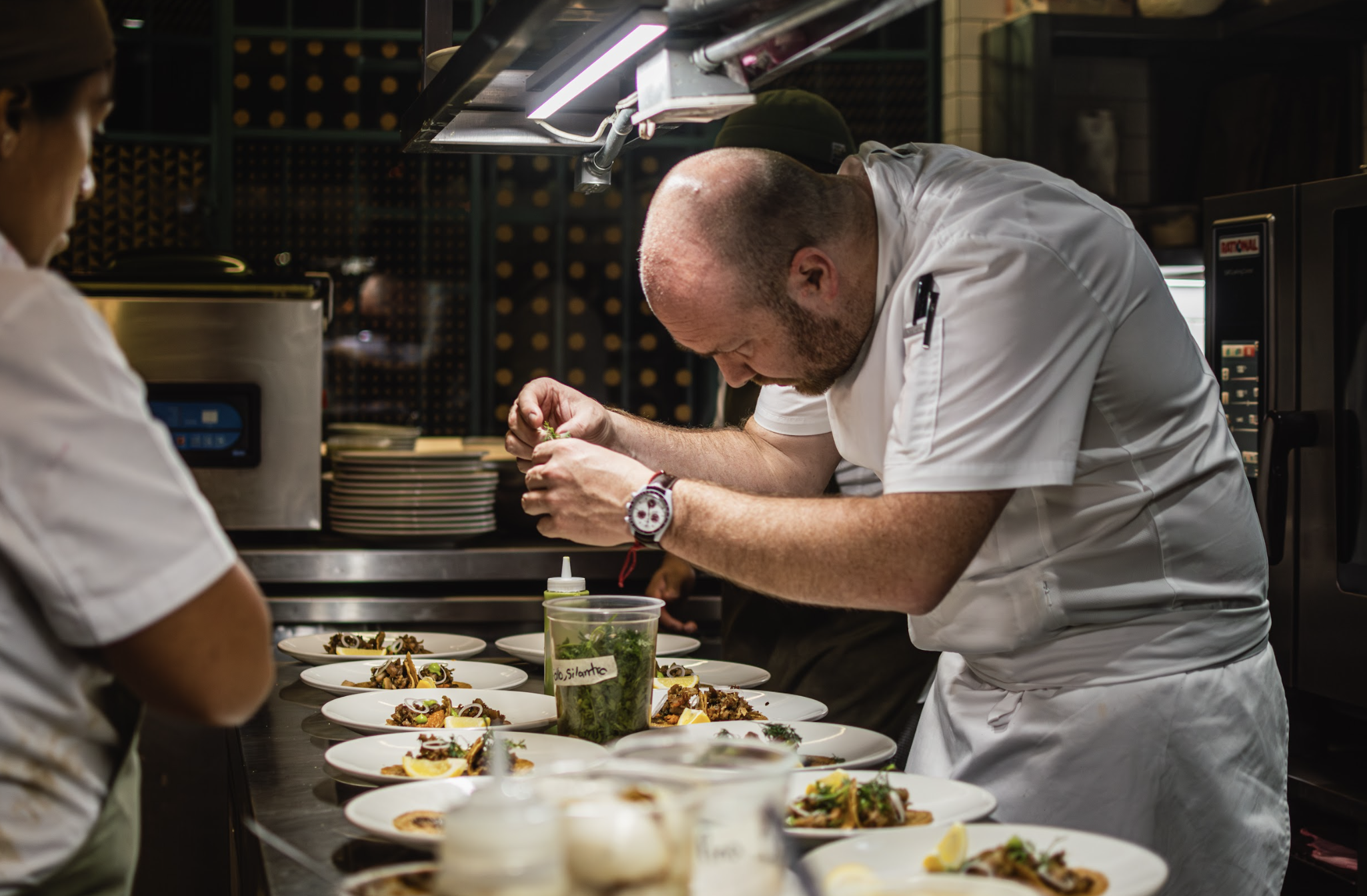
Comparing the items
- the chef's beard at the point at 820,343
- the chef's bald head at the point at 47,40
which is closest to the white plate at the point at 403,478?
the chef's beard at the point at 820,343

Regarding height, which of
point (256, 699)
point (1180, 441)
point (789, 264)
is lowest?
point (256, 699)

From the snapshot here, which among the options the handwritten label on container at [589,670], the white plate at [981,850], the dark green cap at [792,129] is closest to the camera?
the white plate at [981,850]

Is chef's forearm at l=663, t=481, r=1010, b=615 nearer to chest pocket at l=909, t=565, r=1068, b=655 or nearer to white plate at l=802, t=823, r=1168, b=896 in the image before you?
chest pocket at l=909, t=565, r=1068, b=655

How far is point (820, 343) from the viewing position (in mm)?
1676

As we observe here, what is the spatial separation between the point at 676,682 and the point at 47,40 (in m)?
1.23

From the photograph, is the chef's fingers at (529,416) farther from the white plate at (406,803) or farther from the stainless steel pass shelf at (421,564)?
the stainless steel pass shelf at (421,564)

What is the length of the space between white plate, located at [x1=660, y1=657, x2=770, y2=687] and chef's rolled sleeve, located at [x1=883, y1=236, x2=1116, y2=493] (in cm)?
65

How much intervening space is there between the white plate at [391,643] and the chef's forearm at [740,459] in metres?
0.49

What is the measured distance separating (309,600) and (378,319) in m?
1.71

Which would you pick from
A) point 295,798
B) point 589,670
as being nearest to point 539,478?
point 589,670

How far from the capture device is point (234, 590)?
0.92 metres

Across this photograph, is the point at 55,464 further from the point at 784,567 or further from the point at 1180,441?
the point at 1180,441

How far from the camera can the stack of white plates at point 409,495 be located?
9.92 ft

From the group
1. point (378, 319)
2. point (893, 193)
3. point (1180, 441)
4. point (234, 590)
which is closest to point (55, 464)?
point (234, 590)
